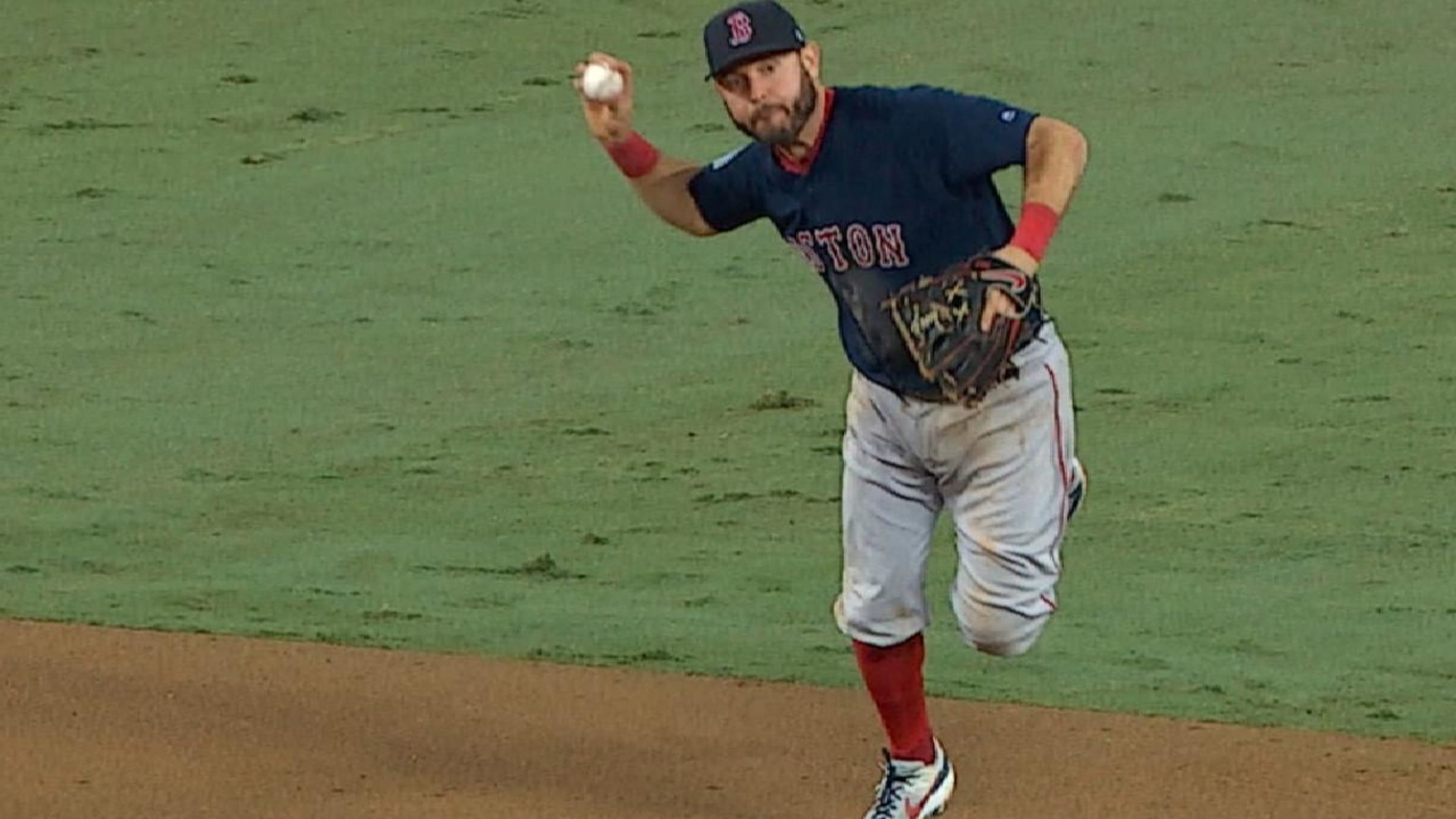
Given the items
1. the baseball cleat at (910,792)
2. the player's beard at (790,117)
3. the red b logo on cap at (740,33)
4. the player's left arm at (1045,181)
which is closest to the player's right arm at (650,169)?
the player's beard at (790,117)

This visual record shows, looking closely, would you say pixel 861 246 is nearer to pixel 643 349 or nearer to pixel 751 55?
pixel 751 55

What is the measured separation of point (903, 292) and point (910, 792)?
3.11ft

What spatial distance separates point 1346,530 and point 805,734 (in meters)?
2.03

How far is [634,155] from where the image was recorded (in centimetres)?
482

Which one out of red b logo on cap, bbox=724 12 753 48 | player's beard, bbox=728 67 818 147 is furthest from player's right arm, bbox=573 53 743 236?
red b logo on cap, bbox=724 12 753 48

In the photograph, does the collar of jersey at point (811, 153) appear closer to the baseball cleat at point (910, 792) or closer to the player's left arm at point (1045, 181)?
the player's left arm at point (1045, 181)

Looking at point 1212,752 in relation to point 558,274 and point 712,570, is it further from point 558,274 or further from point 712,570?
point 558,274

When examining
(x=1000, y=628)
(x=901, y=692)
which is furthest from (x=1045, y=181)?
(x=901, y=692)

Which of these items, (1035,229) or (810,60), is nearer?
(1035,229)

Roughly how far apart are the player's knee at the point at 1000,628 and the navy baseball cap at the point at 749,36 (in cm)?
102

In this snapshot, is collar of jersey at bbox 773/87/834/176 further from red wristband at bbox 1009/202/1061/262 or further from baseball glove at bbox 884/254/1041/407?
red wristband at bbox 1009/202/1061/262

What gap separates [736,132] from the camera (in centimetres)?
1107

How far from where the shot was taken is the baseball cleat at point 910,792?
15.7ft

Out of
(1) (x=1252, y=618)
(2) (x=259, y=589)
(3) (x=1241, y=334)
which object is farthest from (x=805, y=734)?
(3) (x=1241, y=334)
